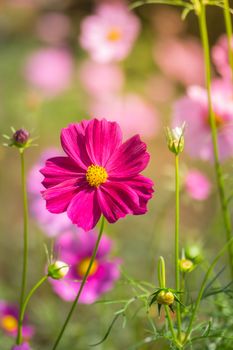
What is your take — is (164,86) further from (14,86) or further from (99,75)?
(14,86)

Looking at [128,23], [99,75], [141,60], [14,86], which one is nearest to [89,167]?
[128,23]

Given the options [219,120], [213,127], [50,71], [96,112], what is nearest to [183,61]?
[96,112]

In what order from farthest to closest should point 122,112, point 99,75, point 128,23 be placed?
point 99,75 < point 122,112 < point 128,23

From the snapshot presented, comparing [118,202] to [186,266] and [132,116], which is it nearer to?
[186,266]

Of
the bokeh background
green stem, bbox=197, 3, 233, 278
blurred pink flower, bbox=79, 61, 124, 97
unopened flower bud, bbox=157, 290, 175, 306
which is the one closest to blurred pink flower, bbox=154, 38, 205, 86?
the bokeh background

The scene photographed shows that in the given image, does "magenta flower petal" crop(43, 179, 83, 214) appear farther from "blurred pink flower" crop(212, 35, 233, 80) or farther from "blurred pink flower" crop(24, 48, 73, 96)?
"blurred pink flower" crop(24, 48, 73, 96)

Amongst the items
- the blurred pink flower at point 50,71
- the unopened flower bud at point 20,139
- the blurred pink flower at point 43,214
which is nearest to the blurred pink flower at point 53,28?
the blurred pink flower at point 50,71
